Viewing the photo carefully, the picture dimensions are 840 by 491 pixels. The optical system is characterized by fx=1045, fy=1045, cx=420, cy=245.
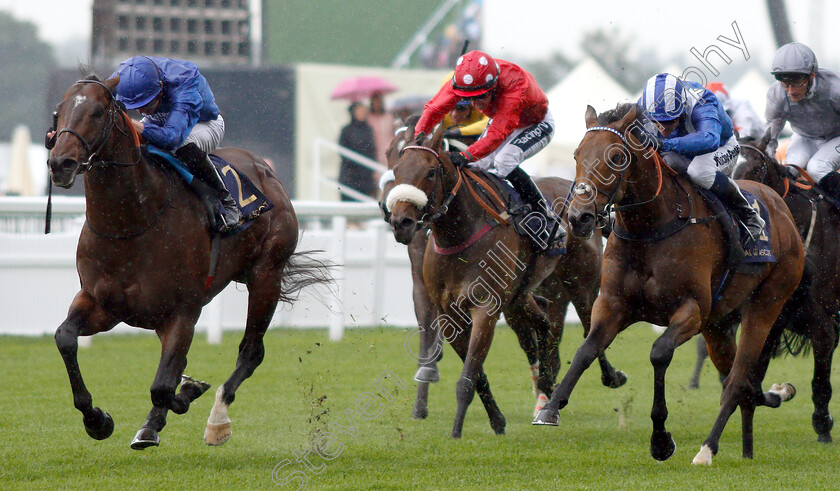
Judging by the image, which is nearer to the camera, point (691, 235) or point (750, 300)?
point (691, 235)

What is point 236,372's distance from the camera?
5.92 metres

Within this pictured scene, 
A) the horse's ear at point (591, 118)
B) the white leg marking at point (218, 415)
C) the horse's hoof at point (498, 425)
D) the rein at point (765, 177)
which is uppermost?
the horse's ear at point (591, 118)

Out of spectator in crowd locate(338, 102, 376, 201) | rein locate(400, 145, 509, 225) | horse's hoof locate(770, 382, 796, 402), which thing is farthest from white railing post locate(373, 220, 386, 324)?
horse's hoof locate(770, 382, 796, 402)

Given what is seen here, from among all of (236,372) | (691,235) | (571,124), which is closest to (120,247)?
(236,372)

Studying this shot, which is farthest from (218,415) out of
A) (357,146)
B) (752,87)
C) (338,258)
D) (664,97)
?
(752,87)

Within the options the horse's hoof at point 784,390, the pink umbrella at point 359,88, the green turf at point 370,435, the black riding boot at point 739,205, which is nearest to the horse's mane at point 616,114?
the black riding boot at point 739,205

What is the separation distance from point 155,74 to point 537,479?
2738mm

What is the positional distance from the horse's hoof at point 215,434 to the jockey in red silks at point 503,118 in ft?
6.29

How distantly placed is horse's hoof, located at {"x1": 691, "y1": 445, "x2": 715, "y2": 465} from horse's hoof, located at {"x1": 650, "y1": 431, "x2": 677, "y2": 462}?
1.38 ft

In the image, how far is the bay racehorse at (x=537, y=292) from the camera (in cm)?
682

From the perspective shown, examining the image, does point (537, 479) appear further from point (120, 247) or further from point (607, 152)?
point (120, 247)

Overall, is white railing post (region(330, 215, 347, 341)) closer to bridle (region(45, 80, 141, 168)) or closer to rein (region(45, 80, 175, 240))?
rein (region(45, 80, 175, 240))

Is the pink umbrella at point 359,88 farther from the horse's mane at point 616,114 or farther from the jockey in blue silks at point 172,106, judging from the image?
the horse's mane at point 616,114

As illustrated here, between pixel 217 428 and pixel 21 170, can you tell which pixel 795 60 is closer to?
pixel 217 428
